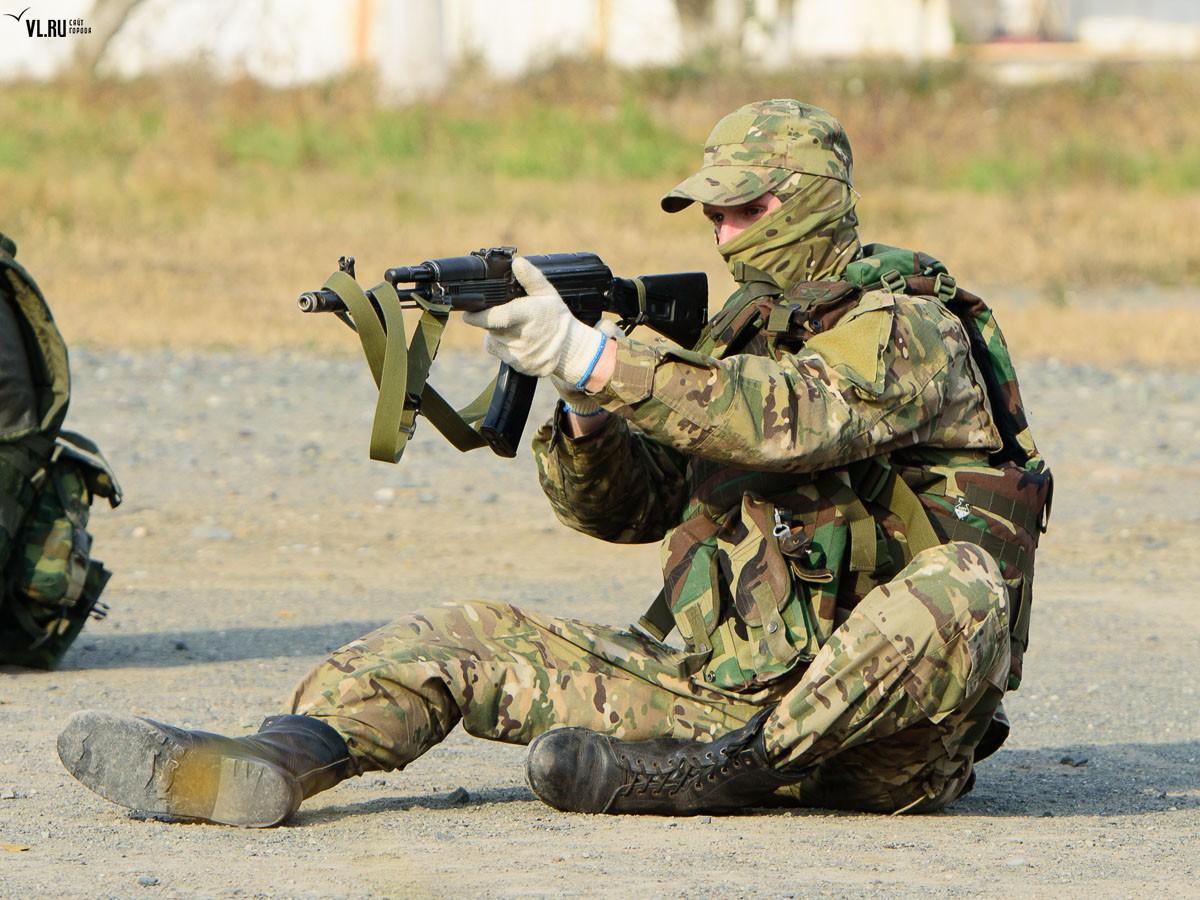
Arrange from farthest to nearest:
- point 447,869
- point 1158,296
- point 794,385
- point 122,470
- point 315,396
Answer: point 1158,296
point 315,396
point 122,470
point 794,385
point 447,869

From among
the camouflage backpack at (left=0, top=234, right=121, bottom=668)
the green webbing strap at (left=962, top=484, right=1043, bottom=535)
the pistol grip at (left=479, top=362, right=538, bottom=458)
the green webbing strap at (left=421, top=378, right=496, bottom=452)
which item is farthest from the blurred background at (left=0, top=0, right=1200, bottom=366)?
the green webbing strap at (left=962, top=484, right=1043, bottom=535)

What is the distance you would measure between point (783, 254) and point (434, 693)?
3.77 ft

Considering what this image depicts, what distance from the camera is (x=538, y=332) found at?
11.9 feet

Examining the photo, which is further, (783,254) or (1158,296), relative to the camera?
(1158,296)

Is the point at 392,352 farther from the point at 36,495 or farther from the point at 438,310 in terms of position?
the point at 36,495

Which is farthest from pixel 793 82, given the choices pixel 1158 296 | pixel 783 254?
pixel 783 254

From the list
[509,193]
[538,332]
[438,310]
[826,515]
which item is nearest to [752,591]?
[826,515]

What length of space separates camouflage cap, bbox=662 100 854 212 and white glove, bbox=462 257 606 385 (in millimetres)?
488

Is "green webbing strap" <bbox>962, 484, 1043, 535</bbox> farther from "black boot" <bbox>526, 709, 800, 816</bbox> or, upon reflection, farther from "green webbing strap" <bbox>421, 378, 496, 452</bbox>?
"green webbing strap" <bbox>421, 378, 496, 452</bbox>

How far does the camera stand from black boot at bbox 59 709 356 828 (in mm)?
3609

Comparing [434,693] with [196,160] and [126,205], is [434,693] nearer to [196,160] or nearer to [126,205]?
[126,205]

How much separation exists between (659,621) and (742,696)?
0.32 meters

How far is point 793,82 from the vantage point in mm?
26969

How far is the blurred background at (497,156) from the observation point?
15203mm
